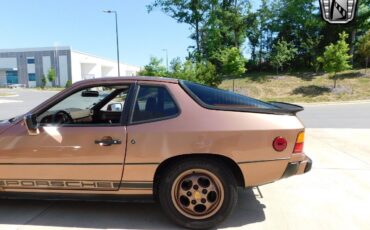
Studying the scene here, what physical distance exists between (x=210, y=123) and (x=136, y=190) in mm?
1024

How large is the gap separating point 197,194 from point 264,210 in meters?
0.96

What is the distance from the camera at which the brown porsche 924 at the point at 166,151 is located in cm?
317

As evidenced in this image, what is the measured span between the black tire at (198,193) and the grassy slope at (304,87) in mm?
21661

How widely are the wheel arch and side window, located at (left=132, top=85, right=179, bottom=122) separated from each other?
0.44 meters

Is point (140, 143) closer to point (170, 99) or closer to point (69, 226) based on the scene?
point (170, 99)

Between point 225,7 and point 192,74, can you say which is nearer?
point 192,74

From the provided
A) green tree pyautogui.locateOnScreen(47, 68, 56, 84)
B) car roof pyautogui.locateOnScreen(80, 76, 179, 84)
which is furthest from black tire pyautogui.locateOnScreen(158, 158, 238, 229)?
green tree pyautogui.locateOnScreen(47, 68, 56, 84)

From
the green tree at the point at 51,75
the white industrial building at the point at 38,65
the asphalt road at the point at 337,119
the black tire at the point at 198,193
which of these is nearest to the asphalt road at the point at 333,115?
the asphalt road at the point at 337,119

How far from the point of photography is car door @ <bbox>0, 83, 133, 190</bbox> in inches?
127

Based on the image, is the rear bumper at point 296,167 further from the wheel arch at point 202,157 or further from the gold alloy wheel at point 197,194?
the gold alloy wheel at point 197,194

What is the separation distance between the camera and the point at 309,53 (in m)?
37.2

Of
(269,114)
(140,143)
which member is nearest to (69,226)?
(140,143)

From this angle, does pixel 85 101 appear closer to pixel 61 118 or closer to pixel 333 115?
pixel 61 118

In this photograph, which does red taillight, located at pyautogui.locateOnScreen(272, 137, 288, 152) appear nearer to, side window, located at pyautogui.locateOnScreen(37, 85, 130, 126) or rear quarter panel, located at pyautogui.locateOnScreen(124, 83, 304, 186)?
rear quarter panel, located at pyautogui.locateOnScreen(124, 83, 304, 186)
